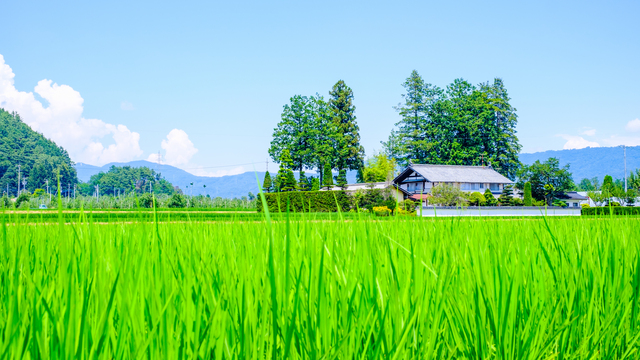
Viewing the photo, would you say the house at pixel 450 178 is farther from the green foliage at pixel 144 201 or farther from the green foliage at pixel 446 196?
the green foliage at pixel 144 201

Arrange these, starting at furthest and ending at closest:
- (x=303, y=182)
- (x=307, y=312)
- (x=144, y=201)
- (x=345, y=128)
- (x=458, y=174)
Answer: (x=345, y=128) → (x=303, y=182) → (x=458, y=174) → (x=144, y=201) → (x=307, y=312)

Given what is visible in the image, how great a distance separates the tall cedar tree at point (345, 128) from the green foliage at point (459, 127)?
6.34 metres

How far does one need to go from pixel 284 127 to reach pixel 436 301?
5548 cm

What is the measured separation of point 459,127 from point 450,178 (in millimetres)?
11748

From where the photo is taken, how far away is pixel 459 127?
54.2 metres

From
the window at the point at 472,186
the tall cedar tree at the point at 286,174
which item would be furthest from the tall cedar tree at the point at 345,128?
the window at the point at 472,186

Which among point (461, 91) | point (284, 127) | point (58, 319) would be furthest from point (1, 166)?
point (58, 319)

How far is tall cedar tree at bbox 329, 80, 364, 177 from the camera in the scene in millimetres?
55656

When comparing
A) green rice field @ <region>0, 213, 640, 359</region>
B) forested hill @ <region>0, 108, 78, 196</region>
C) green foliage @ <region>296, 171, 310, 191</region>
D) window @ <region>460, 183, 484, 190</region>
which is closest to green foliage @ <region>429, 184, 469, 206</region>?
window @ <region>460, 183, 484, 190</region>

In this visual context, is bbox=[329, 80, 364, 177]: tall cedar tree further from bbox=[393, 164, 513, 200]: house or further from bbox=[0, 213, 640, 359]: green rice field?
bbox=[0, 213, 640, 359]: green rice field

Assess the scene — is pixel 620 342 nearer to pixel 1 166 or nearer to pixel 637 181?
pixel 637 181

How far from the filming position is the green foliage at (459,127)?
54562mm

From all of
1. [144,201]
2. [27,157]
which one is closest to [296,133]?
[144,201]

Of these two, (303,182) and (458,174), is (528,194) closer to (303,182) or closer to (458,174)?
(458,174)
